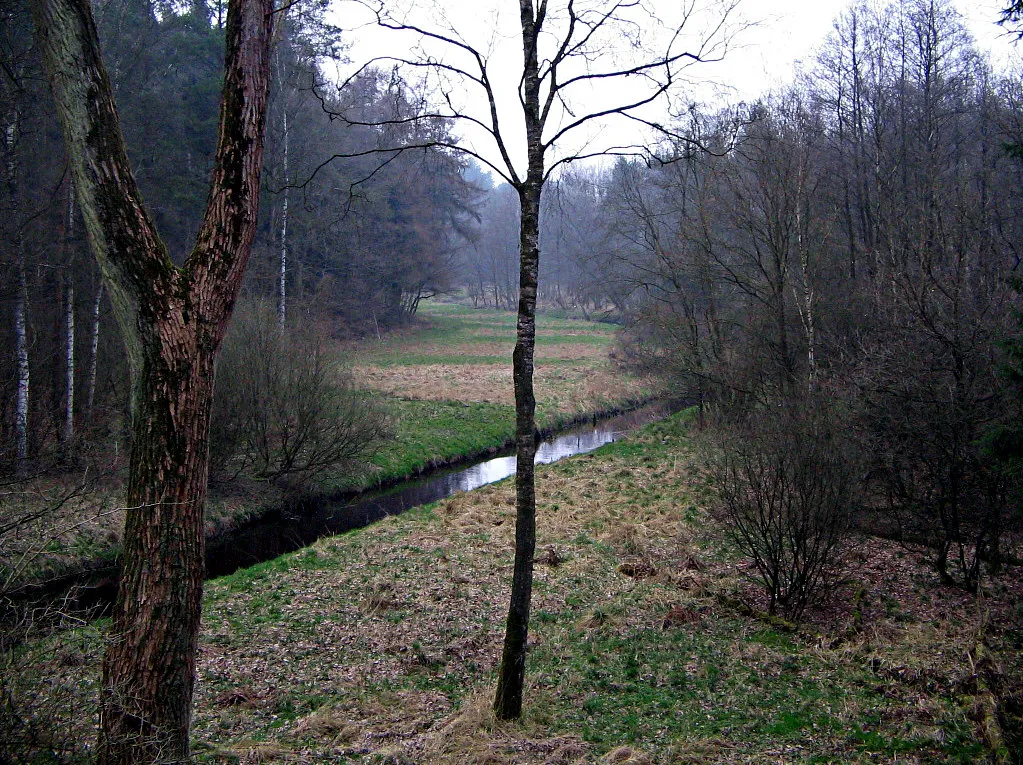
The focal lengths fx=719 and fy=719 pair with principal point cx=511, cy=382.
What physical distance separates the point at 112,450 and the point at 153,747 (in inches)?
486

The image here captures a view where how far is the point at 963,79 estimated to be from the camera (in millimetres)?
21562

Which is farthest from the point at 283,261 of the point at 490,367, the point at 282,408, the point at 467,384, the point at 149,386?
the point at 149,386

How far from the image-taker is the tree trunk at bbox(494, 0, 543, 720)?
6.08m

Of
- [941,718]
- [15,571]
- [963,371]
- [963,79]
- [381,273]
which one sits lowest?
[941,718]

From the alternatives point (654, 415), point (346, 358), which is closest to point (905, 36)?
point (654, 415)

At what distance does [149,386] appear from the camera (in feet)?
14.6

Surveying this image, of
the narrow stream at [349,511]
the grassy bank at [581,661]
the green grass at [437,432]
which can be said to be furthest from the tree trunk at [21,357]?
the green grass at [437,432]

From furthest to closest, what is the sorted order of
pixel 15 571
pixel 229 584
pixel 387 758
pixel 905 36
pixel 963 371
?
pixel 905 36, pixel 229 584, pixel 963 371, pixel 387 758, pixel 15 571

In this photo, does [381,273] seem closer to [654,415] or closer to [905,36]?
[654,415]

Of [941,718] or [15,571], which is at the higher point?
[15,571]

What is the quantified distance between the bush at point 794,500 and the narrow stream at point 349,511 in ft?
29.2

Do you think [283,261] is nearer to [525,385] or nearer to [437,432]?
[437,432]

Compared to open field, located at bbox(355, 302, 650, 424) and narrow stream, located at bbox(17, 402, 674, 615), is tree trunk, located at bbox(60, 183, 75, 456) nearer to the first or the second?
narrow stream, located at bbox(17, 402, 674, 615)

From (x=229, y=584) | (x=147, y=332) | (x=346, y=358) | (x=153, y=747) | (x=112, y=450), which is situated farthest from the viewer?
(x=346, y=358)
